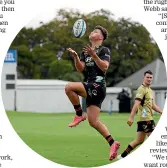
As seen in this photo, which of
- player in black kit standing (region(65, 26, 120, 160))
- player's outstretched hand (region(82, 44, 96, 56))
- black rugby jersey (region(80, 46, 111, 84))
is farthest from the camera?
black rugby jersey (region(80, 46, 111, 84))

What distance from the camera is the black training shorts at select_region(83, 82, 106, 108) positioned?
1002 centimetres

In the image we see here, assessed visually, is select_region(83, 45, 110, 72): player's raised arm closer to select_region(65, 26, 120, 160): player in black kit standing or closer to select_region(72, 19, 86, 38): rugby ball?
select_region(65, 26, 120, 160): player in black kit standing

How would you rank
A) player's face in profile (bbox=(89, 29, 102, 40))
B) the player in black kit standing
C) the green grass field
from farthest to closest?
the green grass field, player's face in profile (bbox=(89, 29, 102, 40)), the player in black kit standing

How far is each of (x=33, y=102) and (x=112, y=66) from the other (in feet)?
35.2

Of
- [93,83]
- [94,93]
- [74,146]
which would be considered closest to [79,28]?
[93,83]

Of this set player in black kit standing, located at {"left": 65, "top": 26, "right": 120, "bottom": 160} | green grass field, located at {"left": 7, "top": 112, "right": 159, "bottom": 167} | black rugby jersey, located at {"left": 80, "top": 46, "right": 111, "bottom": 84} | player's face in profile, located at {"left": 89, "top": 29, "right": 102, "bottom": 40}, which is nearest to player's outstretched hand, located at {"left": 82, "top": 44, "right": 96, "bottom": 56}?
player in black kit standing, located at {"left": 65, "top": 26, "right": 120, "bottom": 160}

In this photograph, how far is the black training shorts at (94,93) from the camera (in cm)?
1002

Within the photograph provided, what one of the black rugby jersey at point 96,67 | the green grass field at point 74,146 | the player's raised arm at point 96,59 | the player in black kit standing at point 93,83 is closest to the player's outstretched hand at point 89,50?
the player's raised arm at point 96,59

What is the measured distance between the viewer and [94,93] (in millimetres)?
10031

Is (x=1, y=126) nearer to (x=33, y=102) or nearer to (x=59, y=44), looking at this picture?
(x=33, y=102)

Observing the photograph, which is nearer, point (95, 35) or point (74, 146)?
point (95, 35)

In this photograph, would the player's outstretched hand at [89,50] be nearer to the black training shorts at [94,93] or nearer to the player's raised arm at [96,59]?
the player's raised arm at [96,59]

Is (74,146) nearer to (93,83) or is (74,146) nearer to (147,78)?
(147,78)

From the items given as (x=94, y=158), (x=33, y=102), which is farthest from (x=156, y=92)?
(x=94, y=158)
